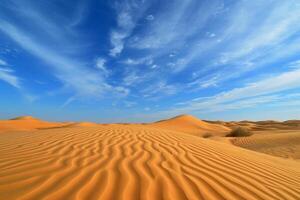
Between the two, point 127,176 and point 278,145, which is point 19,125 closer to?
point 278,145

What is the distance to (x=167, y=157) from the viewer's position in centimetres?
410

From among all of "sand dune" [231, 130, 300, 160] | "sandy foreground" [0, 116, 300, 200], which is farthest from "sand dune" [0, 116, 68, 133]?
"sand dune" [231, 130, 300, 160]

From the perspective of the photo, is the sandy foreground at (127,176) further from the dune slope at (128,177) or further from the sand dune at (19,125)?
the sand dune at (19,125)

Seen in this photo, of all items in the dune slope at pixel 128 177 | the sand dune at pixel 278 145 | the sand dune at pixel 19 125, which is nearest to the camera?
the dune slope at pixel 128 177

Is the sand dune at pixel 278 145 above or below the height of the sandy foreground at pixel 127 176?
above

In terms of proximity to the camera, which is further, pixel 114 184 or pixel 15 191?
pixel 114 184

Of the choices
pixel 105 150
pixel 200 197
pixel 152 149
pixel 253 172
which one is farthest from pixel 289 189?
pixel 105 150

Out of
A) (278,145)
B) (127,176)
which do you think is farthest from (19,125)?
(127,176)

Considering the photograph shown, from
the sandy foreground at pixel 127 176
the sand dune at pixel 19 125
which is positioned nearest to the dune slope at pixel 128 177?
the sandy foreground at pixel 127 176

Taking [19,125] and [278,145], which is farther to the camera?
[19,125]

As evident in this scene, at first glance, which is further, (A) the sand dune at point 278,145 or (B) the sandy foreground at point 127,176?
(A) the sand dune at point 278,145

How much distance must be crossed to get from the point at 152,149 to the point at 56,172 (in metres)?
2.21

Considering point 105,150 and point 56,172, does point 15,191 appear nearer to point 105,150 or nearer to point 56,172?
point 56,172

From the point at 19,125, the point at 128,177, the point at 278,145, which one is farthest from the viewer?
the point at 19,125
